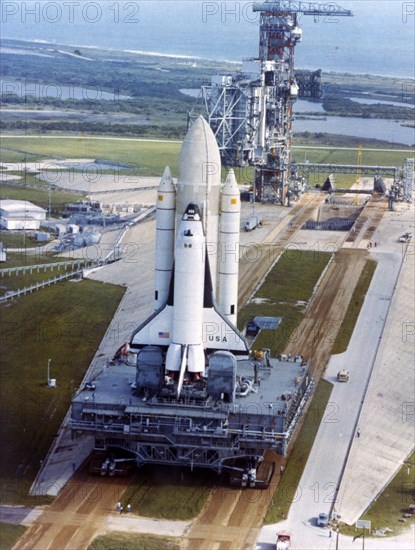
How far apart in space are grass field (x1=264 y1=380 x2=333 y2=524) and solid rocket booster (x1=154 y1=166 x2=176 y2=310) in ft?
24.2

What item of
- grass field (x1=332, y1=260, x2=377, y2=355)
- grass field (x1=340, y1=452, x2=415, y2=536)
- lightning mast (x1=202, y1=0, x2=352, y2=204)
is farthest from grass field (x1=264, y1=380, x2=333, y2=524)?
lightning mast (x1=202, y1=0, x2=352, y2=204)

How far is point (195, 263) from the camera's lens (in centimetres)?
4162

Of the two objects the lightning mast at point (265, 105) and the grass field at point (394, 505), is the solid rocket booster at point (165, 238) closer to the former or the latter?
the grass field at point (394, 505)

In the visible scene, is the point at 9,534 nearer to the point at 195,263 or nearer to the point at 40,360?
the point at 195,263

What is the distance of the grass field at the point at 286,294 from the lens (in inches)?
2264

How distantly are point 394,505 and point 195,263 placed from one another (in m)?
10.6

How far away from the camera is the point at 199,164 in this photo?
43.2 m

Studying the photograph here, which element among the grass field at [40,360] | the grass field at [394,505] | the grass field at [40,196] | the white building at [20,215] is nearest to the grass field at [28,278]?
the grass field at [40,360]

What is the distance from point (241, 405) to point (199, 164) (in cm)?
886

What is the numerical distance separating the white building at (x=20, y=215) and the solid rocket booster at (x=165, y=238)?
40956 mm

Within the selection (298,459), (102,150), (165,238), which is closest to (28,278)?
(165,238)

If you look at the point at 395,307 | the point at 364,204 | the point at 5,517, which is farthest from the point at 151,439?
the point at 364,204

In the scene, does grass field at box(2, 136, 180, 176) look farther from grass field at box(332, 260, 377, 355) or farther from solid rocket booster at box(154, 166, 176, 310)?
solid rocket booster at box(154, 166, 176, 310)

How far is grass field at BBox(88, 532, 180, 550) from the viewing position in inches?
1404
